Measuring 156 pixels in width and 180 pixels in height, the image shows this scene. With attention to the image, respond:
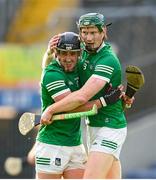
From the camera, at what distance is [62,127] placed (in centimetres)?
868

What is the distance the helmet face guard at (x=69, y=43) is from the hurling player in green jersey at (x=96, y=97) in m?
0.08

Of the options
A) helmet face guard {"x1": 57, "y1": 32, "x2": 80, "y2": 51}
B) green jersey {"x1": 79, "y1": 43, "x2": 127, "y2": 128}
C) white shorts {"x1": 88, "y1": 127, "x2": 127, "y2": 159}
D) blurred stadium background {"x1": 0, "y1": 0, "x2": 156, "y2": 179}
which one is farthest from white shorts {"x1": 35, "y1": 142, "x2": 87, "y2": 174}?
blurred stadium background {"x1": 0, "y1": 0, "x2": 156, "y2": 179}

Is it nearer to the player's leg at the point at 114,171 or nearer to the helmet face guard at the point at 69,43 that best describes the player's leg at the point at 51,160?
the player's leg at the point at 114,171

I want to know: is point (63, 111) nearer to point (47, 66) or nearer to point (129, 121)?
point (47, 66)

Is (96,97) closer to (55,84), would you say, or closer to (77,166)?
(55,84)

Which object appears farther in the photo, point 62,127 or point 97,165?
point 62,127

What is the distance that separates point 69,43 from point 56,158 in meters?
0.98

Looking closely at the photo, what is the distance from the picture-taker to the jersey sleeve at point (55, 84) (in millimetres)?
8547

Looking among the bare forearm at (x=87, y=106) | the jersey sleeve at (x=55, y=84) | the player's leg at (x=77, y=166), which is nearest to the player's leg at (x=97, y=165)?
the player's leg at (x=77, y=166)

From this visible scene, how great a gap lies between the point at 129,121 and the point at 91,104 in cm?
753

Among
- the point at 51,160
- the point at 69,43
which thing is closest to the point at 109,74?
the point at 69,43

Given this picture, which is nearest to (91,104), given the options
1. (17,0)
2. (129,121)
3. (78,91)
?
(78,91)

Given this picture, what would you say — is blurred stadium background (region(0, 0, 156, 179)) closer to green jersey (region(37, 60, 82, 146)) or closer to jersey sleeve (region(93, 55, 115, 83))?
green jersey (region(37, 60, 82, 146))

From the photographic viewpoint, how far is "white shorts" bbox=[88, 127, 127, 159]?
28.2ft
